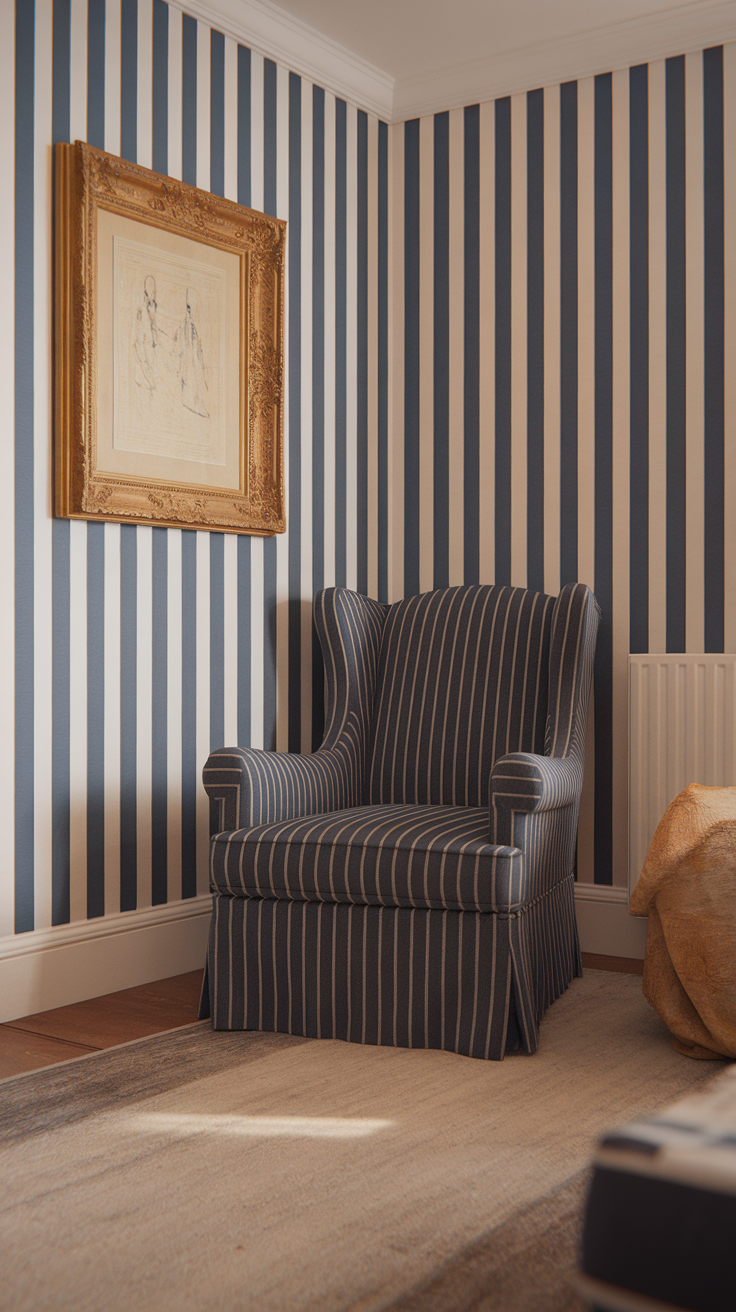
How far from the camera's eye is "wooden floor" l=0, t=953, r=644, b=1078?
2.32 meters

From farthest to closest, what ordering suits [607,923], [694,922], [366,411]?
[366,411], [607,923], [694,922]

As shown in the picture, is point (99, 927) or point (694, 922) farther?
point (99, 927)

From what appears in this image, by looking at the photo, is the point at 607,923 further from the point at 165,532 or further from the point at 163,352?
the point at 163,352

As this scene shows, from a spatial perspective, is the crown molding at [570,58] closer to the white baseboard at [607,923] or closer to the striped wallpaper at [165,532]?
the striped wallpaper at [165,532]

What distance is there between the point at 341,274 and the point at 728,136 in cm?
123

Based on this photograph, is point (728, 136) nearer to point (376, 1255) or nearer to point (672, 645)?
point (672, 645)

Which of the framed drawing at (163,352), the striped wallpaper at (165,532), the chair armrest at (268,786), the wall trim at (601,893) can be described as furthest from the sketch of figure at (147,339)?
the wall trim at (601,893)

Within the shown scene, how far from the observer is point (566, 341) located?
3.41 meters

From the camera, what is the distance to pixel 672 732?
3.06 meters

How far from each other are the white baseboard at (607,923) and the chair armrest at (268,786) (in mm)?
843

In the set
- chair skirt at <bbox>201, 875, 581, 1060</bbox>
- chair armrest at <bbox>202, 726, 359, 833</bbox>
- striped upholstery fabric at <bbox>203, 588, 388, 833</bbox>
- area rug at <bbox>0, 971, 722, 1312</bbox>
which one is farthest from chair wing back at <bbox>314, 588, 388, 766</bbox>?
area rug at <bbox>0, 971, 722, 1312</bbox>

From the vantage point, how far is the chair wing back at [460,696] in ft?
9.87

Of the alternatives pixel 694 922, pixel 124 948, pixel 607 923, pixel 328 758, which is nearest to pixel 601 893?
pixel 607 923

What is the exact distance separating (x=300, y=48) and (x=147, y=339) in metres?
1.18
